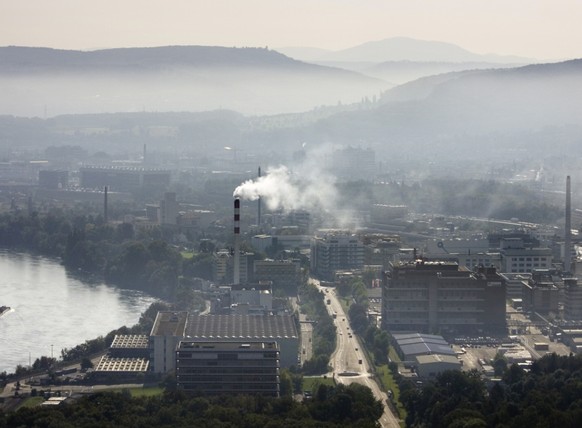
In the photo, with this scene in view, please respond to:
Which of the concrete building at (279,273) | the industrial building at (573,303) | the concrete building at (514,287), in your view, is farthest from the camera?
the concrete building at (279,273)

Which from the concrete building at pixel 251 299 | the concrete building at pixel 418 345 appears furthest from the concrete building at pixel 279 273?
the concrete building at pixel 418 345

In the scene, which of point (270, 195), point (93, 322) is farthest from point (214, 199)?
point (93, 322)

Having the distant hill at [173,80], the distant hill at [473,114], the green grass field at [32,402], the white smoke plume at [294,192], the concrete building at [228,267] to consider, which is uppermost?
the distant hill at [173,80]

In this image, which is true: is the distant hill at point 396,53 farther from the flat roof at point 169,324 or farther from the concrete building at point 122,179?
the flat roof at point 169,324

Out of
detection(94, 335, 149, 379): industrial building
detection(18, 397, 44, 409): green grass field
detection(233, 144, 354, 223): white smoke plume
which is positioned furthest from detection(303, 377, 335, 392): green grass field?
detection(233, 144, 354, 223): white smoke plume

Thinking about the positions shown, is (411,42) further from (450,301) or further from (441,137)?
(450,301)

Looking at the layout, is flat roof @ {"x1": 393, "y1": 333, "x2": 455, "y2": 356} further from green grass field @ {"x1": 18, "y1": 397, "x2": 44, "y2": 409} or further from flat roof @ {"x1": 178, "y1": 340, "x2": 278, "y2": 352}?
green grass field @ {"x1": 18, "y1": 397, "x2": 44, "y2": 409}
